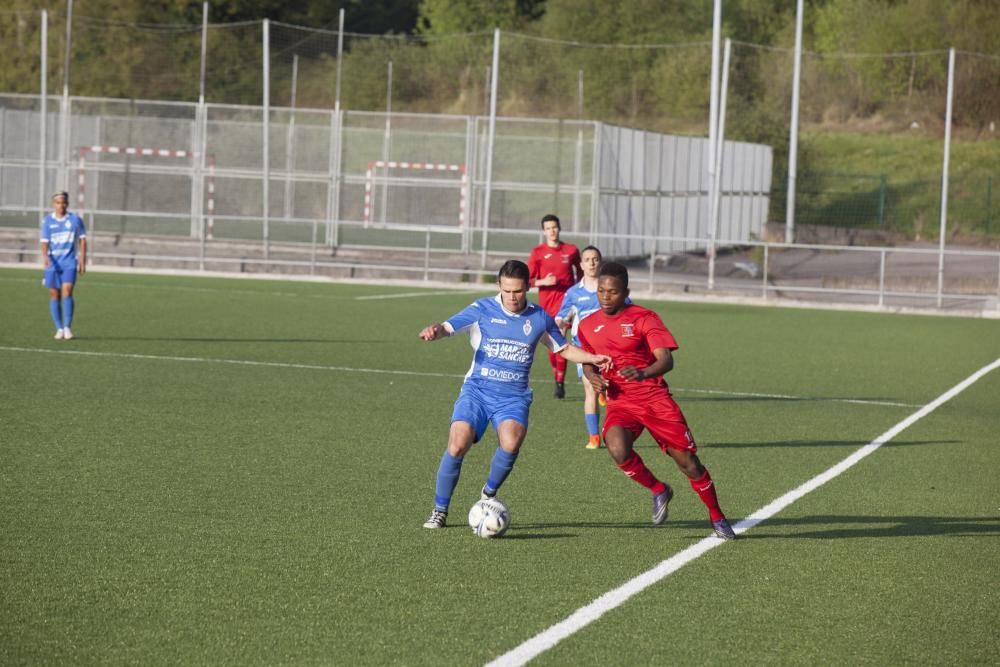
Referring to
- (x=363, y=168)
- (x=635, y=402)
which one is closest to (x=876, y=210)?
(x=363, y=168)

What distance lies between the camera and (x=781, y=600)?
7188 millimetres

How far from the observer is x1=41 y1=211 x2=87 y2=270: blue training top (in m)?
18.9

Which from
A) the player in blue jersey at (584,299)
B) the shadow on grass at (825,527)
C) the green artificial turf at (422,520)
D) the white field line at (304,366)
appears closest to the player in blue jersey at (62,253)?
the green artificial turf at (422,520)

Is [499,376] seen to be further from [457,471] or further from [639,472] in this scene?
[639,472]

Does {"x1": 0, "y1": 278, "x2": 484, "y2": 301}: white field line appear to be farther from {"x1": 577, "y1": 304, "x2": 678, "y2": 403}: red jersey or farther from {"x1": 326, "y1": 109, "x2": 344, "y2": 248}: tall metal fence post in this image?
{"x1": 577, "y1": 304, "x2": 678, "y2": 403}: red jersey

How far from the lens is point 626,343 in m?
8.45

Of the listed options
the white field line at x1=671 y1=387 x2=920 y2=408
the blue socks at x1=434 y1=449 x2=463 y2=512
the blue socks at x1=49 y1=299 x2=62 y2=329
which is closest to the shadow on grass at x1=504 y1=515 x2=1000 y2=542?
the blue socks at x1=434 y1=449 x2=463 y2=512

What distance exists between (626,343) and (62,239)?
12.3 meters

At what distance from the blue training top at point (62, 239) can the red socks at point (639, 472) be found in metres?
12.0

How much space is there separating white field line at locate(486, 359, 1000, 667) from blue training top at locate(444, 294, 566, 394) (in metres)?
1.37

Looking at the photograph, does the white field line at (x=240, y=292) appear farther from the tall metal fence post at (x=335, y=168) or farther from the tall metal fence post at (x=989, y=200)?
the tall metal fence post at (x=989, y=200)

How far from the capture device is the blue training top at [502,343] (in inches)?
336

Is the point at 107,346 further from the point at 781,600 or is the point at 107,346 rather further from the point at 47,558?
the point at 781,600

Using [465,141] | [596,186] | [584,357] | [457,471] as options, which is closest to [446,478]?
[457,471]
